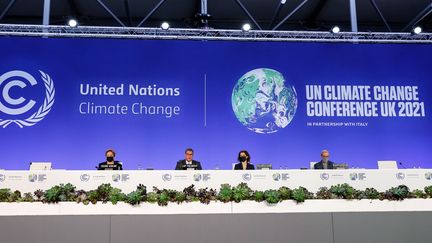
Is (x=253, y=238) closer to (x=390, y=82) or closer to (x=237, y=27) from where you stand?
(x=390, y=82)

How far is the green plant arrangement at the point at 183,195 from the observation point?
211 inches

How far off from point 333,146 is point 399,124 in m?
1.68

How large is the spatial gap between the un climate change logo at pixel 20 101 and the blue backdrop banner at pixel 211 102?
0.07ft

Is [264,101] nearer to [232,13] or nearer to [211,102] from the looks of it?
[211,102]

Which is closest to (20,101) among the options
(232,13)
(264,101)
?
(264,101)

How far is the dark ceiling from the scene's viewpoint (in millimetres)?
12992

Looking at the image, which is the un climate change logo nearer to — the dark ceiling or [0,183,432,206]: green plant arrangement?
the dark ceiling

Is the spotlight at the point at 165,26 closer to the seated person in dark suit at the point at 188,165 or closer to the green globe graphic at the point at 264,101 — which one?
the green globe graphic at the point at 264,101

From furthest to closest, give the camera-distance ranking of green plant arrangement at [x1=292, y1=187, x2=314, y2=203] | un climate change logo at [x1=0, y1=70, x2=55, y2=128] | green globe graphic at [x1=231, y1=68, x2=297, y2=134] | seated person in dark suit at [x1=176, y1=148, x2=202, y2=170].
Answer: green globe graphic at [x1=231, y1=68, x2=297, y2=134]
un climate change logo at [x1=0, y1=70, x2=55, y2=128]
seated person in dark suit at [x1=176, y1=148, x2=202, y2=170]
green plant arrangement at [x1=292, y1=187, x2=314, y2=203]

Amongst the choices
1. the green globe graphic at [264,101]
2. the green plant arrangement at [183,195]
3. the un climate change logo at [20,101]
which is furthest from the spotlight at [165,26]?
the green plant arrangement at [183,195]

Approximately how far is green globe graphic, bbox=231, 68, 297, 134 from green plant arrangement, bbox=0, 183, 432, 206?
190 inches

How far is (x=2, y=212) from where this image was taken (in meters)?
5.21

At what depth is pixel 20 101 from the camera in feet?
33.0

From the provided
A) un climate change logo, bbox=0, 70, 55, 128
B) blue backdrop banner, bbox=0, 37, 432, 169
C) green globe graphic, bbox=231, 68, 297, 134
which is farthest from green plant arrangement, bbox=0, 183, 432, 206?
green globe graphic, bbox=231, 68, 297, 134
